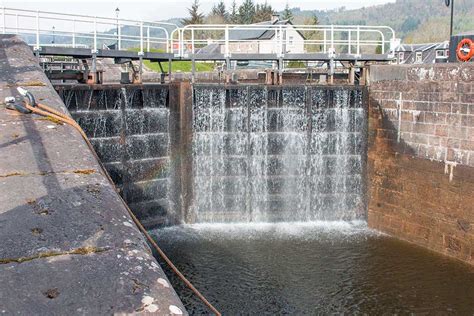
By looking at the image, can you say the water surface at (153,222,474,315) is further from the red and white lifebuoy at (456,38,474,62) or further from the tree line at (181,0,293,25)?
the tree line at (181,0,293,25)

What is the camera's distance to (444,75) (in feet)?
34.1

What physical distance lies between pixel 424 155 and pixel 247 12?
6319 cm

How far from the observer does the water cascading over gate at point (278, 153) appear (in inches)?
465

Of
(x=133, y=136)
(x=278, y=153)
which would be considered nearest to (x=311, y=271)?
(x=278, y=153)

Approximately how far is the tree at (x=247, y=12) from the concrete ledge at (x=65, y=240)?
68.2m

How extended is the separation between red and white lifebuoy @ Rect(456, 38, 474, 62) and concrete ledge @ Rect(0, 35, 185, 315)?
9.77m

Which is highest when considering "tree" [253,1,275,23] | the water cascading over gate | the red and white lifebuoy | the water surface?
"tree" [253,1,275,23]

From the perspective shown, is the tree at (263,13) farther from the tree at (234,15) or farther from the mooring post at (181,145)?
the mooring post at (181,145)

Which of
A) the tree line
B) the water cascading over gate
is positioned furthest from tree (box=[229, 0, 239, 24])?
the water cascading over gate

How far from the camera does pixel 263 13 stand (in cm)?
6625

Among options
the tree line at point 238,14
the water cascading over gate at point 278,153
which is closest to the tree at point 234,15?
the tree line at point 238,14

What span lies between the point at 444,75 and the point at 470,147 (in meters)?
1.46

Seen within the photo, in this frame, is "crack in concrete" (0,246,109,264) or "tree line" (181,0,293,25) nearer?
"crack in concrete" (0,246,109,264)

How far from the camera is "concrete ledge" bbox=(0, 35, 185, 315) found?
6.81 feet
